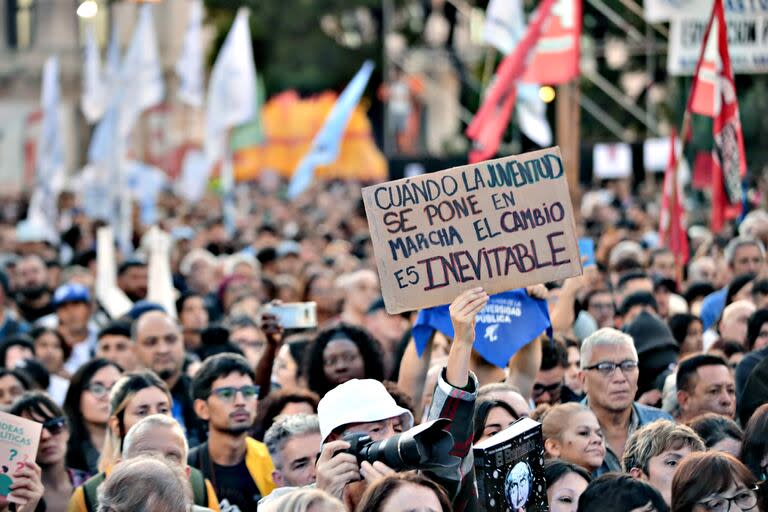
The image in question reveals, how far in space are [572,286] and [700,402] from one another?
147cm

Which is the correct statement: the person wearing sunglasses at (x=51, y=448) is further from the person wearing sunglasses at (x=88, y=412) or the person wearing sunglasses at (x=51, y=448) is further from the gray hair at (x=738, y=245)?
the gray hair at (x=738, y=245)

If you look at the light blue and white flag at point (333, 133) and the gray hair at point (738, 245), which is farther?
the light blue and white flag at point (333, 133)

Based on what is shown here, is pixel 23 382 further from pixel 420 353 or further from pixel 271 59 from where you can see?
pixel 271 59

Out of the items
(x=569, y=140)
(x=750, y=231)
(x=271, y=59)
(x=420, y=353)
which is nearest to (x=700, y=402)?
(x=420, y=353)

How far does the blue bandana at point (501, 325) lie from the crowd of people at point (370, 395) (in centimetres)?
8

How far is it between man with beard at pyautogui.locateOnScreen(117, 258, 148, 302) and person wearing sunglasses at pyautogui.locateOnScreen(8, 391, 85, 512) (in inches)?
271

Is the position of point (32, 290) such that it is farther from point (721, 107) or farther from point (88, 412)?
point (88, 412)

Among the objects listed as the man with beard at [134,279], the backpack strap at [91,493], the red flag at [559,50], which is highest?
the red flag at [559,50]

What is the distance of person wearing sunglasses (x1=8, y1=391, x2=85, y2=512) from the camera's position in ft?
26.5

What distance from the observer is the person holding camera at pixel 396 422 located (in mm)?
5840

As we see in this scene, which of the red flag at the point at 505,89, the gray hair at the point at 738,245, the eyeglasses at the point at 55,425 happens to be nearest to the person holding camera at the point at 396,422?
the eyeglasses at the point at 55,425

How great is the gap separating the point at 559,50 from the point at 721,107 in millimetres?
4741

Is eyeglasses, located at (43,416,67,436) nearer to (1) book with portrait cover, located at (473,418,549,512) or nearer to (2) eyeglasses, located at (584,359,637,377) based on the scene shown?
(2) eyeglasses, located at (584,359,637,377)

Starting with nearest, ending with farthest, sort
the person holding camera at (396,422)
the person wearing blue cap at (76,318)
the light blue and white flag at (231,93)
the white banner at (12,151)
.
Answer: the person holding camera at (396,422) < the person wearing blue cap at (76,318) < the light blue and white flag at (231,93) < the white banner at (12,151)
